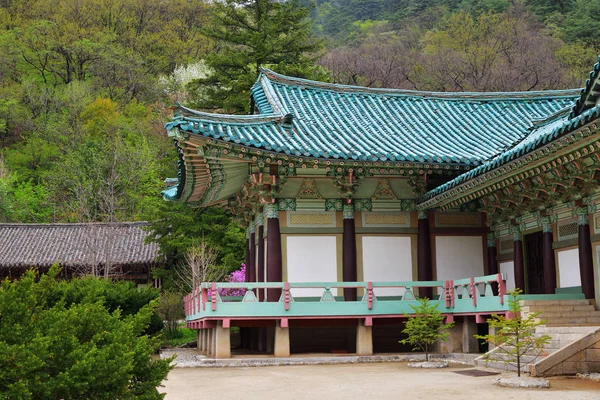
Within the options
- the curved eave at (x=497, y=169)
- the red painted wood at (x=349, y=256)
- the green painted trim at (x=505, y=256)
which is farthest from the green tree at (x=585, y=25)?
the red painted wood at (x=349, y=256)

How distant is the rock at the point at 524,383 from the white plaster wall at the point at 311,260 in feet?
24.7

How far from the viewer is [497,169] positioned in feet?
44.5

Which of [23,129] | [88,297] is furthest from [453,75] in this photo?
[88,297]

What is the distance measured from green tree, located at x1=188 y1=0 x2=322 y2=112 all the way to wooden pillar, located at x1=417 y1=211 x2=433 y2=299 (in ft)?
50.2

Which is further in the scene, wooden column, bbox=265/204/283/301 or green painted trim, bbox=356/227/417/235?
green painted trim, bbox=356/227/417/235

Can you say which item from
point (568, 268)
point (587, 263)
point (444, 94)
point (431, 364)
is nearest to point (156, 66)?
point (444, 94)

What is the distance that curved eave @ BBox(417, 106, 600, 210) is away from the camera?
1104 centimetres

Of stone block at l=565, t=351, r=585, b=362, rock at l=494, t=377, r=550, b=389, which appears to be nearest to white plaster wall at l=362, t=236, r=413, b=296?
stone block at l=565, t=351, r=585, b=362

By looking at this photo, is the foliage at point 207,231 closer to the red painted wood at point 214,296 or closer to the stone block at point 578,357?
the red painted wood at point 214,296

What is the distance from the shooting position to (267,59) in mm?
34375

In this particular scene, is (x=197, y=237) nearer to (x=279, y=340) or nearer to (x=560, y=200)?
(x=279, y=340)

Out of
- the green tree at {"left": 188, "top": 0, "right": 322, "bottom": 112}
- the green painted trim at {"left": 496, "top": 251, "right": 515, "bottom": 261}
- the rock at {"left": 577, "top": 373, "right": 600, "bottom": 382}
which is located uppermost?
the green tree at {"left": 188, "top": 0, "right": 322, "bottom": 112}

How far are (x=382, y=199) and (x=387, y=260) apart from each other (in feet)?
4.95

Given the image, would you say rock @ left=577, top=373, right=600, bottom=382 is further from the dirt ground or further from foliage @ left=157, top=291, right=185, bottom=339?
foliage @ left=157, top=291, right=185, bottom=339
